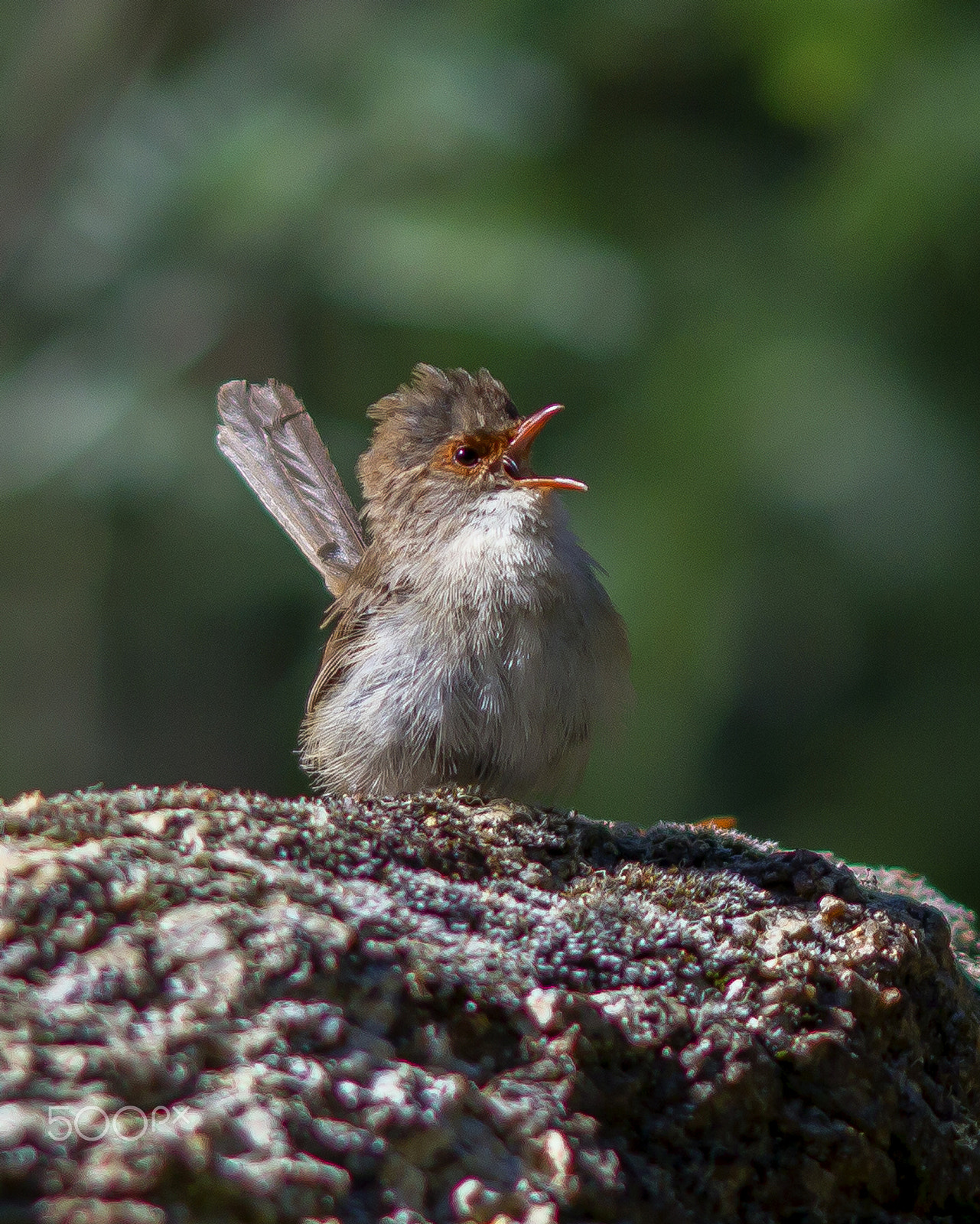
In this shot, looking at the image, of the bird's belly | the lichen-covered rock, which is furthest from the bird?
the lichen-covered rock

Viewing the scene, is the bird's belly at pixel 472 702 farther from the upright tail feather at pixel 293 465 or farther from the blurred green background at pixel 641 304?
the blurred green background at pixel 641 304

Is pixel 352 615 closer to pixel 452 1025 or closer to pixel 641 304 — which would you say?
pixel 452 1025

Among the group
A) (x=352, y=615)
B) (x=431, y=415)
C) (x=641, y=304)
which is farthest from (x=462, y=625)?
(x=641, y=304)

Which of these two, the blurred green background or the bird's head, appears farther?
the blurred green background

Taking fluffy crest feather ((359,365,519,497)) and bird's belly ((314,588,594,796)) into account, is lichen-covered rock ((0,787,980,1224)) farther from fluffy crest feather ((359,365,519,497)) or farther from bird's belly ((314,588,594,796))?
fluffy crest feather ((359,365,519,497))

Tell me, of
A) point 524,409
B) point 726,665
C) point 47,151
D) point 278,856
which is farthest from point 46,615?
point 278,856
